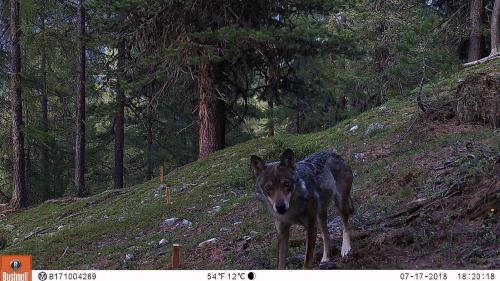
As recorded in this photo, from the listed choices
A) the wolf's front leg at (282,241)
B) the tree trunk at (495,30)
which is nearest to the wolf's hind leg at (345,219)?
the wolf's front leg at (282,241)

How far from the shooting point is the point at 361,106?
90.9 ft

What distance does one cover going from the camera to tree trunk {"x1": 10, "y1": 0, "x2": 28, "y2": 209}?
20.4 meters

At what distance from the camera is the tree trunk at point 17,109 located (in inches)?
802

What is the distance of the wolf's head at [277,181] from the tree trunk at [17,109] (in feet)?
57.1

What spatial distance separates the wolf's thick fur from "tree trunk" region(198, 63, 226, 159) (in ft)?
36.3

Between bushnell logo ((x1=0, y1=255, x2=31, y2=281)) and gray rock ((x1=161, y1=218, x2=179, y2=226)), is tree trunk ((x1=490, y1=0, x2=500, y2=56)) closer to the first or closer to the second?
gray rock ((x1=161, y1=218, x2=179, y2=226))

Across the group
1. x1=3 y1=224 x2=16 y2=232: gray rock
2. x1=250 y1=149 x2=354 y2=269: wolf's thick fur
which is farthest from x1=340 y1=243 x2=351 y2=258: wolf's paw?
x1=3 y1=224 x2=16 y2=232: gray rock

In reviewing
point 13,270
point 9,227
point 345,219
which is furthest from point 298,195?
point 9,227

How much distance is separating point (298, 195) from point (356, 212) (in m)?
2.67

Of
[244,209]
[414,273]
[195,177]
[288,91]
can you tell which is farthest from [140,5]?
[414,273]

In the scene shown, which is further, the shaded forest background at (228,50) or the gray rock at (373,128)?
the shaded forest background at (228,50)

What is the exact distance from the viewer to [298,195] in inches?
224

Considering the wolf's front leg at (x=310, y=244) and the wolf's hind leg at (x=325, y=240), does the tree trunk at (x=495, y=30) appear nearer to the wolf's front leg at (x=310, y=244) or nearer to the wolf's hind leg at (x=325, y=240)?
the wolf's hind leg at (x=325, y=240)

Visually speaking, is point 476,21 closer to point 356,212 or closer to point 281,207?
point 356,212
